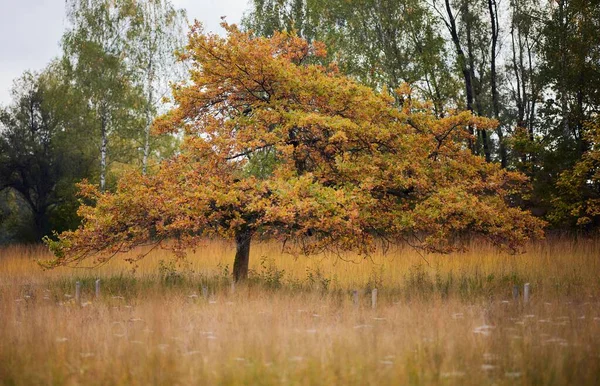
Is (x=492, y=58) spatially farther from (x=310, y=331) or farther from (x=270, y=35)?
(x=310, y=331)

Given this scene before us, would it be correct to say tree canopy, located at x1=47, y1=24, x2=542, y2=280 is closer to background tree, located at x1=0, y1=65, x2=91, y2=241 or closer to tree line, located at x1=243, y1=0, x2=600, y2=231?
tree line, located at x1=243, y1=0, x2=600, y2=231

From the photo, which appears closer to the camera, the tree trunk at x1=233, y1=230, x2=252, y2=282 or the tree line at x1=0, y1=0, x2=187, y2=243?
the tree trunk at x1=233, y1=230, x2=252, y2=282

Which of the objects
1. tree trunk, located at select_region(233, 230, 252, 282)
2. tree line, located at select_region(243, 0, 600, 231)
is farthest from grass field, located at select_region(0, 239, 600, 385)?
tree line, located at select_region(243, 0, 600, 231)

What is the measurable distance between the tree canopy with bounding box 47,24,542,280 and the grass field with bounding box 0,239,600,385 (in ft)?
4.86

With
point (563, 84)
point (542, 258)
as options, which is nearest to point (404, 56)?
point (563, 84)

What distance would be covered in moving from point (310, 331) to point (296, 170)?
17.8ft

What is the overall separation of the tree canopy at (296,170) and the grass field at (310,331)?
1483mm

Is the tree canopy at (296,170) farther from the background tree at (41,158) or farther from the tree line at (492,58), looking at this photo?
the background tree at (41,158)

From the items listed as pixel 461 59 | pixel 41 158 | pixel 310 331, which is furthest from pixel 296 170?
pixel 41 158

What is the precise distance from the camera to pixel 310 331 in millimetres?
10000

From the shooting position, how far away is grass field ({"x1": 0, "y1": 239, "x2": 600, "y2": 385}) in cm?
810

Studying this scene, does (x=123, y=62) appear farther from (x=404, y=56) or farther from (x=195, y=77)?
(x=195, y=77)

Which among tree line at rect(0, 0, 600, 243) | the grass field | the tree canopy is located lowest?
the grass field

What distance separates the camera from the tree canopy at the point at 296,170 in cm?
1354
